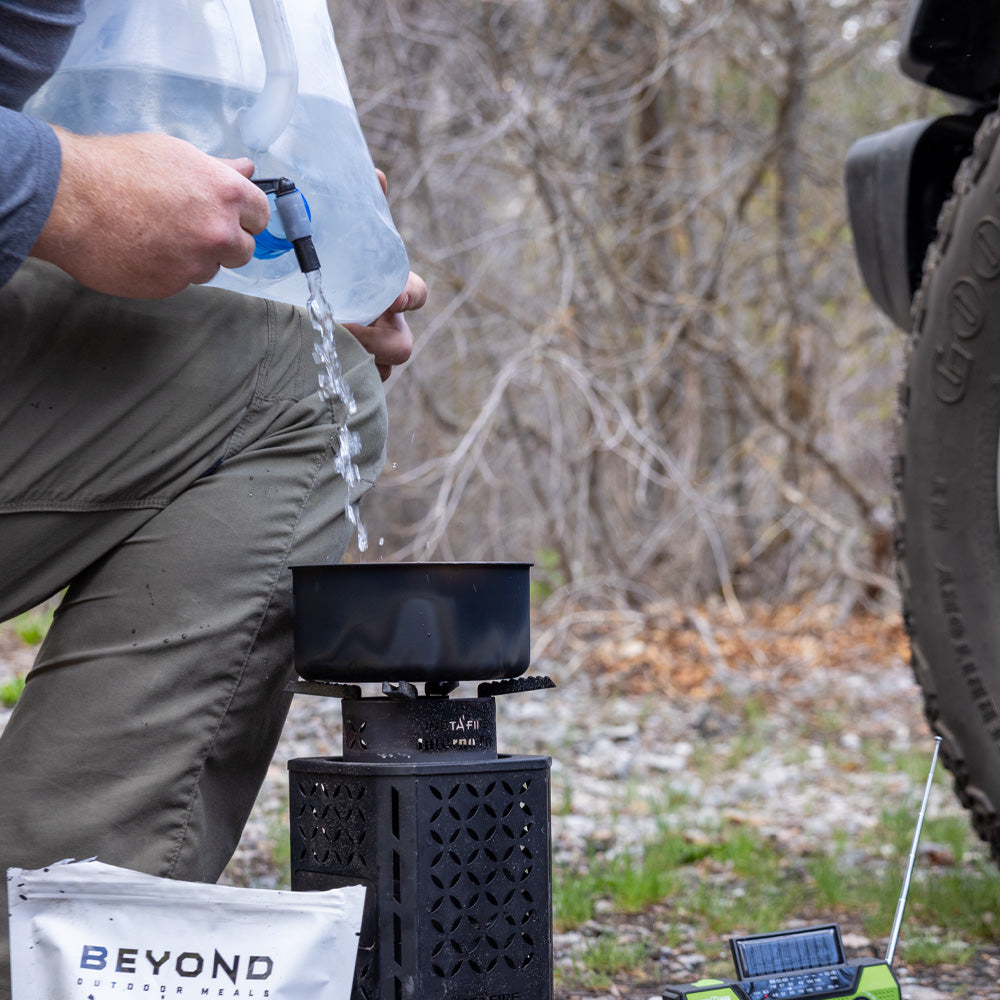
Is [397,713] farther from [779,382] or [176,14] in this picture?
[779,382]

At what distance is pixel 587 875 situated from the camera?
2588mm

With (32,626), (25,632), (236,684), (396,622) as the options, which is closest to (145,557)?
(236,684)

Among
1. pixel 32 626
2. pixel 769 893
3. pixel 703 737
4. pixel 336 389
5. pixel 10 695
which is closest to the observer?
pixel 336 389

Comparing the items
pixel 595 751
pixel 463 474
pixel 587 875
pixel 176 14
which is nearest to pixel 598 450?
pixel 463 474

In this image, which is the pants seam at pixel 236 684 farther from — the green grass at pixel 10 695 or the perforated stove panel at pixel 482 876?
the green grass at pixel 10 695

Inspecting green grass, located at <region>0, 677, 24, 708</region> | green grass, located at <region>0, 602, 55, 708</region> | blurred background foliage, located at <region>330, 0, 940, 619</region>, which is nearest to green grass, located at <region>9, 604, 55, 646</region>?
green grass, located at <region>0, 602, 55, 708</region>

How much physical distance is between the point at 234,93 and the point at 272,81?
8cm

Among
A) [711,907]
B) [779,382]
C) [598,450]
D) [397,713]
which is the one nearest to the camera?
[397,713]

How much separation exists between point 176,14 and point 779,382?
18.1 ft

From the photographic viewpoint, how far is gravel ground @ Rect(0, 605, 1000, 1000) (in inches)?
110

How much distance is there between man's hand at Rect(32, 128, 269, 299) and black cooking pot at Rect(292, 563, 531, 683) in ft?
1.21

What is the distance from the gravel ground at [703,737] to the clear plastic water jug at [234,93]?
3.97 feet

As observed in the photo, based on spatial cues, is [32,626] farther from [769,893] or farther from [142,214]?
[142,214]

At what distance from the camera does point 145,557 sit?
5.05ft
